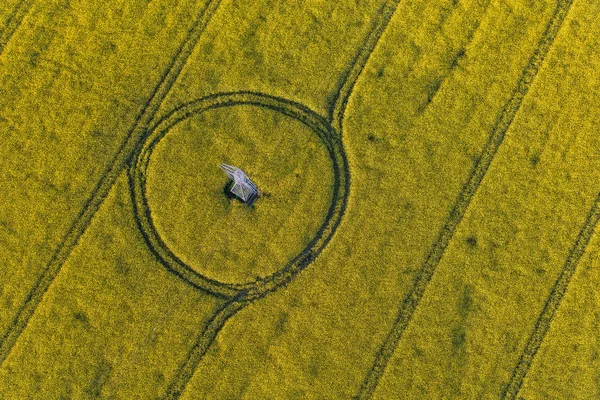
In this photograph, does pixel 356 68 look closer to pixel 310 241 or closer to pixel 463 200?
pixel 463 200

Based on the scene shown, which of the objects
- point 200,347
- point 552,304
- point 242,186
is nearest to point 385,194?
point 242,186

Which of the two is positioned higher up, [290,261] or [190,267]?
[290,261]

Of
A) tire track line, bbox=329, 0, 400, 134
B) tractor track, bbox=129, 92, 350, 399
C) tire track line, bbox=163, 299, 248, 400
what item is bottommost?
tire track line, bbox=163, 299, 248, 400

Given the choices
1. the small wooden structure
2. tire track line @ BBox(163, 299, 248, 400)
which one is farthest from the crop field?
the small wooden structure

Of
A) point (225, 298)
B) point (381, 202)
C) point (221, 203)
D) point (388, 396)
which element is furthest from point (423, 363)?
point (221, 203)

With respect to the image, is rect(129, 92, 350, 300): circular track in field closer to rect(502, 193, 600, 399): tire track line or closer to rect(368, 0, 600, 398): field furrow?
rect(368, 0, 600, 398): field furrow

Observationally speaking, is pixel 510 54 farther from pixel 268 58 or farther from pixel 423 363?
pixel 423 363
